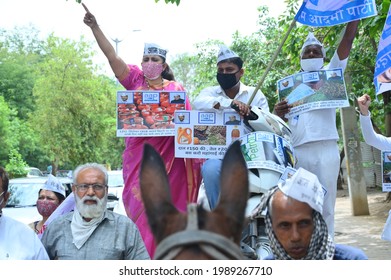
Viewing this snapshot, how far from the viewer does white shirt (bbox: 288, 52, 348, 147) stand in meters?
5.18

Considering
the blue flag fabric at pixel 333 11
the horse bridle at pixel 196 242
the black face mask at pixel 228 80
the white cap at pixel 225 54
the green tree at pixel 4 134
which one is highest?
the green tree at pixel 4 134

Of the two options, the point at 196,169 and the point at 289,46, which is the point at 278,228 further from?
the point at 289,46

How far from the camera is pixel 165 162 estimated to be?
215 inches

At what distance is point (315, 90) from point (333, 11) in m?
0.92

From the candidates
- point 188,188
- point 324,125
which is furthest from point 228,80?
point 188,188

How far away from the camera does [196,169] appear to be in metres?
5.55

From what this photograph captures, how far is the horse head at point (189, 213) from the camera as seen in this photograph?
1667mm

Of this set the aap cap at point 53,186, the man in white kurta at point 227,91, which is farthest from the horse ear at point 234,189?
the aap cap at point 53,186

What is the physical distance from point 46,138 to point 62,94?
2280 mm

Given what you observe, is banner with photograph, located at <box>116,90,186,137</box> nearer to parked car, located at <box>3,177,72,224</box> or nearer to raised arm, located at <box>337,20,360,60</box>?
raised arm, located at <box>337,20,360,60</box>

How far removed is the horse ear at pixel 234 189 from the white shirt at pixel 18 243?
2.32 m

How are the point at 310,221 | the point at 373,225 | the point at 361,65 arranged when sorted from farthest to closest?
1. the point at 373,225
2. the point at 361,65
3. the point at 310,221

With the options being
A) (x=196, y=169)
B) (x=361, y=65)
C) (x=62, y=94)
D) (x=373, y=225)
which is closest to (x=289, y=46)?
(x=361, y=65)

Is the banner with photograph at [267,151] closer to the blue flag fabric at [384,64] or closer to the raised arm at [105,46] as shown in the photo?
the blue flag fabric at [384,64]
